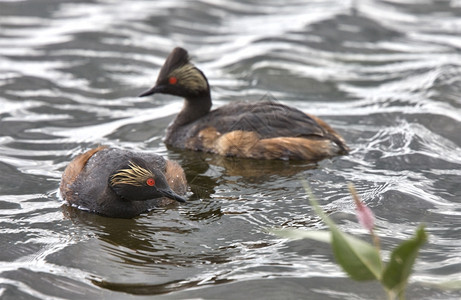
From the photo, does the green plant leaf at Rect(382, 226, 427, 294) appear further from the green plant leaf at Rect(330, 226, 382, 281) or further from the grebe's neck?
the grebe's neck

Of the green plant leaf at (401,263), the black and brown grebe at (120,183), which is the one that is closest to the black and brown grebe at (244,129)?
the black and brown grebe at (120,183)

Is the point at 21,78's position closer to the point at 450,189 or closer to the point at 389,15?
the point at 450,189

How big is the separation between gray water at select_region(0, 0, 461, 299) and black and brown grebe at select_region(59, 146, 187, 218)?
16cm

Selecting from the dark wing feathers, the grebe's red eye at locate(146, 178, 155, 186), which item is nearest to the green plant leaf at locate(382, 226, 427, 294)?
the grebe's red eye at locate(146, 178, 155, 186)

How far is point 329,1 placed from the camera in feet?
55.2

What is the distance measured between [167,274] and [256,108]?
3758 mm

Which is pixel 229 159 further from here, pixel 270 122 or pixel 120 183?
pixel 120 183

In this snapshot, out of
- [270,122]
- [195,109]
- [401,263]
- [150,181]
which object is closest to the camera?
[401,263]

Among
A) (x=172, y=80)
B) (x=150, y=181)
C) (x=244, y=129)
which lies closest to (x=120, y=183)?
(x=150, y=181)

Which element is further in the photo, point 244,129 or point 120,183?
point 244,129

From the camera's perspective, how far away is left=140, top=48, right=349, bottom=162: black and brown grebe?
923 cm

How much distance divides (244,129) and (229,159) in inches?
16.7

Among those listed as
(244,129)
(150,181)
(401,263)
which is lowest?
(244,129)

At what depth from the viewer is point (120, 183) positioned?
7305 millimetres
